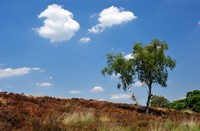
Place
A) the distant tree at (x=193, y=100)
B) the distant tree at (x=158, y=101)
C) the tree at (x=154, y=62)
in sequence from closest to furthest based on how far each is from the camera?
the tree at (x=154, y=62) → the distant tree at (x=193, y=100) → the distant tree at (x=158, y=101)

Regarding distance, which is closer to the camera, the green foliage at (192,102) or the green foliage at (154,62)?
the green foliage at (154,62)

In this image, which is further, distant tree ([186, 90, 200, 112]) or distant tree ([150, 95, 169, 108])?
distant tree ([150, 95, 169, 108])

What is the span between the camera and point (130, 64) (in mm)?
43688

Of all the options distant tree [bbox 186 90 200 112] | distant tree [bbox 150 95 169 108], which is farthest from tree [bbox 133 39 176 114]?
distant tree [bbox 150 95 169 108]

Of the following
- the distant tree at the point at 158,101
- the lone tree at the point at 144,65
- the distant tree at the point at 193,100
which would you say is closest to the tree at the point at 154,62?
the lone tree at the point at 144,65

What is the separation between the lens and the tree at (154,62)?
4322 centimetres

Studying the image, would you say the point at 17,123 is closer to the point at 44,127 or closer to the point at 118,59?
the point at 44,127

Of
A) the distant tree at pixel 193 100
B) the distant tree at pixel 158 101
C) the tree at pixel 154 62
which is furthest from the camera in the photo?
the distant tree at pixel 158 101

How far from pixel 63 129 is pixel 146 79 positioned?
31441 millimetres

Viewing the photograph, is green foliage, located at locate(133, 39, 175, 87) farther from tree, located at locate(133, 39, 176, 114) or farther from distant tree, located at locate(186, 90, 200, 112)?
distant tree, located at locate(186, 90, 200, 112)

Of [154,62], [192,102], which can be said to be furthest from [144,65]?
[192,102]

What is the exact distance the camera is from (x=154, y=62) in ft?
141

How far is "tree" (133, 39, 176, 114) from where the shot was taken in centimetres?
4322

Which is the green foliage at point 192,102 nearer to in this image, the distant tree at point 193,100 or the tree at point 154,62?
the distant tree at point 193,100
